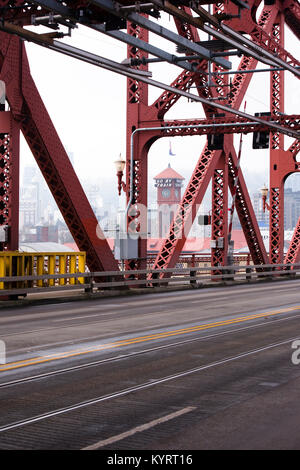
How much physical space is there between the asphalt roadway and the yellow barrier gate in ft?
11.5

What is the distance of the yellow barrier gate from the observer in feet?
69.5

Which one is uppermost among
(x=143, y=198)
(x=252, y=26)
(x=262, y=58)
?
(x=252, y=26)

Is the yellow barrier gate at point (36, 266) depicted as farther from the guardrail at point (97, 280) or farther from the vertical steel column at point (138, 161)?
the vertical steel column at point (138, 161)

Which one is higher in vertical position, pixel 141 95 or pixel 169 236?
pixel 141 95

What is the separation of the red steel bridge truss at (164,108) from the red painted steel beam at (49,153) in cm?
3

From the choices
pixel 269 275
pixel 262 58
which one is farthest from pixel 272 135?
pixel 262 58

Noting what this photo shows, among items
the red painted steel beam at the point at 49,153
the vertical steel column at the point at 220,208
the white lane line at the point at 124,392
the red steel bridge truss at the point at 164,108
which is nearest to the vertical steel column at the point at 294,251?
the red steel bridge truss at the point at 164,108

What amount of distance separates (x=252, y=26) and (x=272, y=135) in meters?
12.8

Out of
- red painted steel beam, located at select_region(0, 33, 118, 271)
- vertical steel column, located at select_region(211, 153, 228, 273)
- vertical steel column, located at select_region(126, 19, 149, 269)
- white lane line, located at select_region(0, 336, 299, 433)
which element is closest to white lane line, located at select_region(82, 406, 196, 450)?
white lane line, located at select_region(0, 336, 299, 433)

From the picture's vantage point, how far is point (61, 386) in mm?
9188

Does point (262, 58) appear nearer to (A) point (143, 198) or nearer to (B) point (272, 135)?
(A) point (143, 198)

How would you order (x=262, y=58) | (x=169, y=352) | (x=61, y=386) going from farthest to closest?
(x=262, y=58) → (x=169, y=352) → (x=61, y=386)

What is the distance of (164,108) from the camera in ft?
96.2
